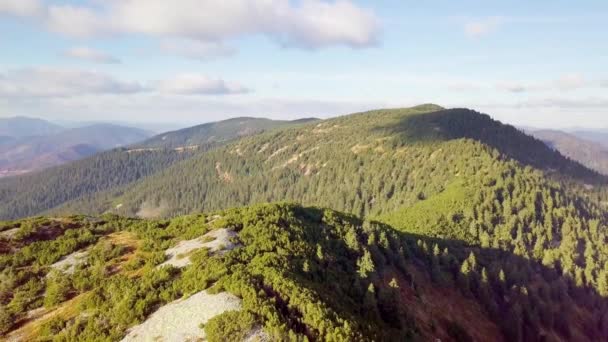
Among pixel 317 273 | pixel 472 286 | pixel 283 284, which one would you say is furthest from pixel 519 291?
pixel 283 284

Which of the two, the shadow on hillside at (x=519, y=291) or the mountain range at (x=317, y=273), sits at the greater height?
the mountain range at (x=317, y=273)

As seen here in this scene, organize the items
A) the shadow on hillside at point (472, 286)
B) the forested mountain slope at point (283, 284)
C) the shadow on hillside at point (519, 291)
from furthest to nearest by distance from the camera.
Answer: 1. the shadow on hillside at point (519, 291)
2. the shadow on hillside at point (472, 286)
3. the forested mountain slope at point (283, 284)

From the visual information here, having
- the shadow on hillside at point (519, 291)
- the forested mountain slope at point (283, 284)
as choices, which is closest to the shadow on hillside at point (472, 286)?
the shadow on hillside at point (519, 291)

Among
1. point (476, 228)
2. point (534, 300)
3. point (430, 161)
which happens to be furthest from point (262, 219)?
point (430, 161)

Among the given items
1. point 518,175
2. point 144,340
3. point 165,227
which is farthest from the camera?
point 518,175

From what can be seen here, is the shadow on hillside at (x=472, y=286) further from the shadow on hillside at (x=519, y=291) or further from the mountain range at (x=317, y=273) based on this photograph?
the mountain range at (x=317, y=273)

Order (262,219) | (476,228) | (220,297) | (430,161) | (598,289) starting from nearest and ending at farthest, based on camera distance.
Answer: (220,297) < (262,219) < (598,289) < (476,228) < (430,161)

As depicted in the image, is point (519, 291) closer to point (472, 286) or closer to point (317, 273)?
point (472, 286)

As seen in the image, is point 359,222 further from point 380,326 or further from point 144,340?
point 144,340
